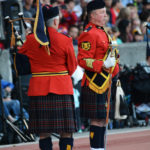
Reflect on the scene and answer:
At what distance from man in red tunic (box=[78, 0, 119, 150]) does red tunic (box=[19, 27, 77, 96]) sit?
0.43m

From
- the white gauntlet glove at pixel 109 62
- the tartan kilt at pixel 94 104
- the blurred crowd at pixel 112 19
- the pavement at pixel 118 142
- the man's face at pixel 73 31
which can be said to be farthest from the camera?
the blurred crowd at pixel 112 19

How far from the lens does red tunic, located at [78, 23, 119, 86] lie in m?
6.36

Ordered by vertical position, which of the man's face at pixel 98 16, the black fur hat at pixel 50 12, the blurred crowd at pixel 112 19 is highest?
the black fur hat at pixel 50 12

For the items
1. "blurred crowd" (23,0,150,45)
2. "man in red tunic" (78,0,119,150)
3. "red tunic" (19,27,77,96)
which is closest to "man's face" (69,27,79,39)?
"blurred crowd" (23,0,150,45)

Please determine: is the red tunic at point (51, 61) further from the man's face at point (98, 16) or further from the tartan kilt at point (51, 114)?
the man's face at point (98, 16)

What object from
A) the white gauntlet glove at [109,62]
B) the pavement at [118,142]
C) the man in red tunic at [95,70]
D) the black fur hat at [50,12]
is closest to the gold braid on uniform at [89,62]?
the man in red tunic at [95,70]

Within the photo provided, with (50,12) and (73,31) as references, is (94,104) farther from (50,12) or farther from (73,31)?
(73,31)

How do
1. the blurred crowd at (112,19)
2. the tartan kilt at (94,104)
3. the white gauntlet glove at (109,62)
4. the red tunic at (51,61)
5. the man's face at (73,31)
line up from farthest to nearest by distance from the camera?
the blurred crowd at (112,19) → the man's face at (73,31) → the tartan kilt at (94,104) → the white gauntlet glove at (109,62) → the red tunic at (51,61)

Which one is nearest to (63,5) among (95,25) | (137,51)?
(137,51)

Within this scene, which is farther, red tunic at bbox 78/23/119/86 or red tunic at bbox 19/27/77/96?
red tunic at bbox 78/23/119/86

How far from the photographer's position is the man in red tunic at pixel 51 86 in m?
5.95

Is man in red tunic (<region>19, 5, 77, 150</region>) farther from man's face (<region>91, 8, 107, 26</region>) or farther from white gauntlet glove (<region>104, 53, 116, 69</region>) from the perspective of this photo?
man's face (<region>91, 8, 107, 26</region>)

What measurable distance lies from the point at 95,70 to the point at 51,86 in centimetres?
68

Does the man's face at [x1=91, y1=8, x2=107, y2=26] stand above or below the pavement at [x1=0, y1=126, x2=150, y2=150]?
above
